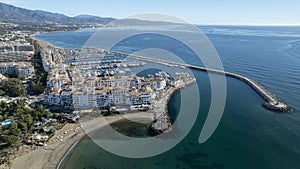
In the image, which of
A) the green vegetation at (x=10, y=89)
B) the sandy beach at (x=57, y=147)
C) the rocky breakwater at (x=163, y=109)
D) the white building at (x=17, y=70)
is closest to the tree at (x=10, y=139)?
the sandy beach at (x=57, y=147)

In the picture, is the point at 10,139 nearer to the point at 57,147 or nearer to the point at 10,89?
the point at 57,147

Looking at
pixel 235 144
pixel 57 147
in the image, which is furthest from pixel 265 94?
pixel 57 147

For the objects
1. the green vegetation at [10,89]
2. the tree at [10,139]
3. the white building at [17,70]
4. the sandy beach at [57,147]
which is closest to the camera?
the sandy beach at [57,147]

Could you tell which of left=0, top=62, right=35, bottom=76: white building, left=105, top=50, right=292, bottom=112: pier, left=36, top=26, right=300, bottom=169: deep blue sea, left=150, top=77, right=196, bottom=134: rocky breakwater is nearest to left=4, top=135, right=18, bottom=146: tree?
left=36, top=26, right=300, bottom=169: deep blue sea

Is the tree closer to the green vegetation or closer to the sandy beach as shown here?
the sandy beach

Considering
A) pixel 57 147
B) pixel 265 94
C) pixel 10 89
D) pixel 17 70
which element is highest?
pixel 265 94

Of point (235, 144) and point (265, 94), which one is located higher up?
point (265, 94)

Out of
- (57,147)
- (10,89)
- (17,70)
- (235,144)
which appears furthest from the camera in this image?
(17,70)

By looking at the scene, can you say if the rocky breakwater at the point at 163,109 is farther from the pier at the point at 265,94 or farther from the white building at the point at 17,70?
the white building at the point at 17,70

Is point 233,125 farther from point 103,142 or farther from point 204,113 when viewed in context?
point 103,142
